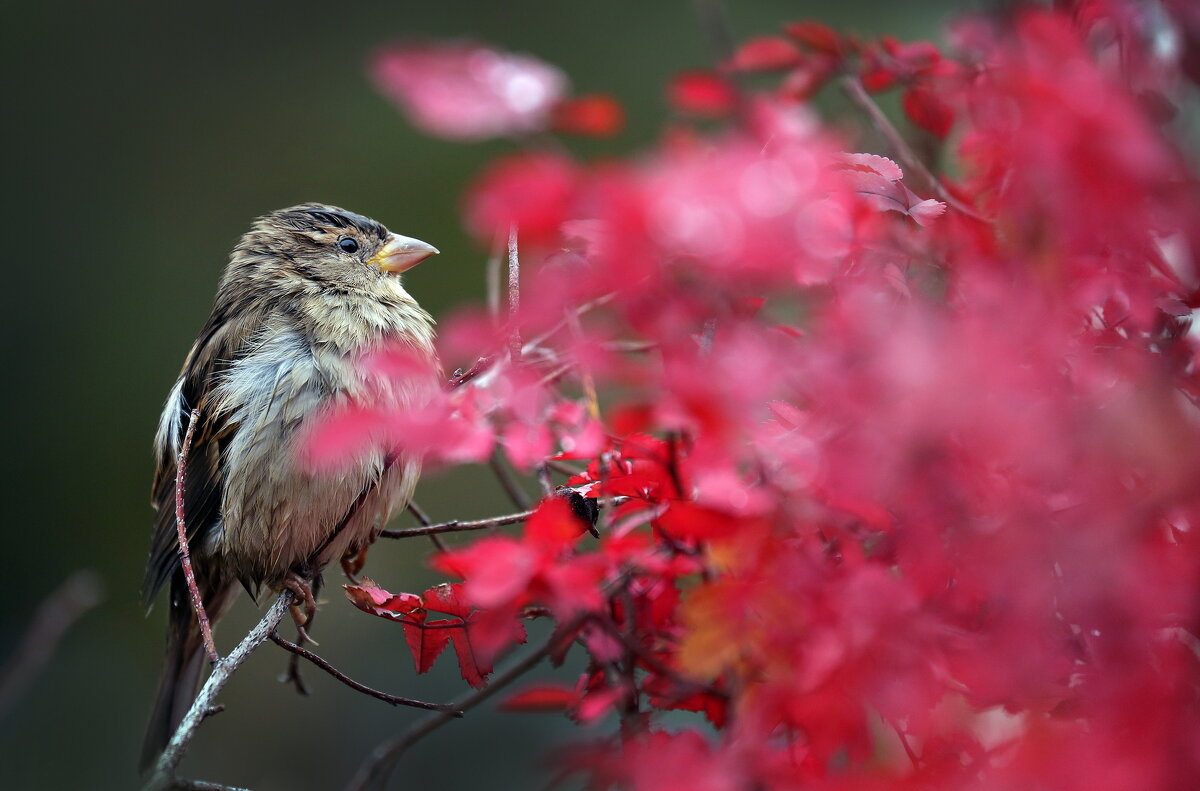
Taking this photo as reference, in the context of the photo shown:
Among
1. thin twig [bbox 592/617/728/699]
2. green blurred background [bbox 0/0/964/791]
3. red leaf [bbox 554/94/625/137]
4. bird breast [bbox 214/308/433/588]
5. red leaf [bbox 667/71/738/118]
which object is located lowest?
green blurred background [bbox 0/0/964/791]

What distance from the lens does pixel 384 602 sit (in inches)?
Result: 64.3

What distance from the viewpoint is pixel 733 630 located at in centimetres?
95

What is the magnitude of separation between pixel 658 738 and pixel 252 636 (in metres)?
0.73

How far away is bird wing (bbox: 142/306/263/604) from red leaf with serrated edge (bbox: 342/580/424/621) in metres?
1.07

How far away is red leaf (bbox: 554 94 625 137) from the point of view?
3.60ft

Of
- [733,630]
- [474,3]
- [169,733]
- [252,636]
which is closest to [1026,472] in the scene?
[733,630]

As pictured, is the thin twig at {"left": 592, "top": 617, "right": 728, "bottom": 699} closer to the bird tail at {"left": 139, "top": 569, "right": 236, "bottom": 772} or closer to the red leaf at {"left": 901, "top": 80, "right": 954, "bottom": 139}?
the red leaf at {"left": 901, "top": 80, "right": 954, "bottom": 139}

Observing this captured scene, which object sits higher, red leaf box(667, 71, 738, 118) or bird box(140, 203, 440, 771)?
red leaf box(667, 71, 738, 118)

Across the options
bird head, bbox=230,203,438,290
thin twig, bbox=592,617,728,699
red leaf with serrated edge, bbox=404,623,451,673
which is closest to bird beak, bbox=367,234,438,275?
bird head, bbox=230,203,438,290

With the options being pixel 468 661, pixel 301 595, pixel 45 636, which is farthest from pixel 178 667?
pixel 468 661

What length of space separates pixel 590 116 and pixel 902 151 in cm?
69

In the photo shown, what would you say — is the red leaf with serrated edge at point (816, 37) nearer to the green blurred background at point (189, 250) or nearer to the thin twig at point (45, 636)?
the thin twig at point (45, 636)

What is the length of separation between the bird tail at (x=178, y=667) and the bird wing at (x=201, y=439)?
9 cm

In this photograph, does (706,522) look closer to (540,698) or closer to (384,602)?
(540,698)
